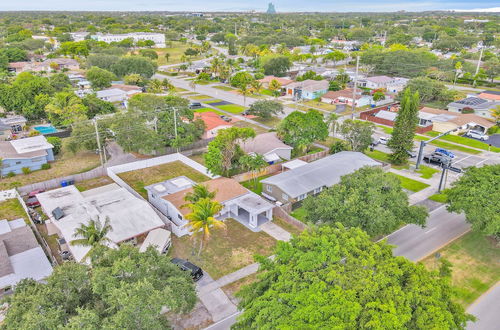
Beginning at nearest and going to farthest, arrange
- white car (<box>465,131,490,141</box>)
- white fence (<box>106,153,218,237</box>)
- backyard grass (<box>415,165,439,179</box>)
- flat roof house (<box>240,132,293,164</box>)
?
white fence (<box>106,153,218,237</box>)
backyard grass (<box>415,165,439,179</box>)
flat roof house (<box>240,132,293,164</box>)
white car (<box>465,131,490,141</box>)

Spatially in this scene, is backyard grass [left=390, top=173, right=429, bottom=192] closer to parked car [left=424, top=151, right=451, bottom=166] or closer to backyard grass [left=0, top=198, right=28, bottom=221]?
parked car [left=424, top=151, right=451, bottom=166]

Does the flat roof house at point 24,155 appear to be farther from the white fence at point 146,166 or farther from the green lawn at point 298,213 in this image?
the green lawn at point 298,213

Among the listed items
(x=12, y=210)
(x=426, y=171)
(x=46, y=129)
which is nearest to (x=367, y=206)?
(x=426, y=171)

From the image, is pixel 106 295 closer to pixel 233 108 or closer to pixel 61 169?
pixel 61 169

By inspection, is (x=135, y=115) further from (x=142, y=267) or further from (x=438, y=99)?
(x=438, y=99)

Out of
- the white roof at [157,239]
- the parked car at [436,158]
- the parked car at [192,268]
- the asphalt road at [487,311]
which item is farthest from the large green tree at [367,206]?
the parked car at [436,158]

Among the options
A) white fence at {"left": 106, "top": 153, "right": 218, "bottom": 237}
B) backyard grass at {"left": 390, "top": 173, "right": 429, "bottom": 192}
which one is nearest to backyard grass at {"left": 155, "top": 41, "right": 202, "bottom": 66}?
white fence at {"left": 106, "top": 153, "right": 218, "bottom": 237}

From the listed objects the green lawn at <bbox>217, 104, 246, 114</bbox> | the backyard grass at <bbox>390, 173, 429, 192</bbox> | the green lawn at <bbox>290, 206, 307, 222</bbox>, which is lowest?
the green lawn at <bbox>290, 206, 307, 222</bbox>
